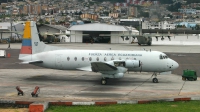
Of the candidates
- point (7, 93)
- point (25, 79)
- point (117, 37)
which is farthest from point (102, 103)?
point (117, 37)

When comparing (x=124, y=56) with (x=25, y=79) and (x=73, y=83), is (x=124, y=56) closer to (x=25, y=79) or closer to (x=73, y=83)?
(x=73, y=83)

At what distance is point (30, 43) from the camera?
120 feet

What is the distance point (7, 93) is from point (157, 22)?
16848 centimetres

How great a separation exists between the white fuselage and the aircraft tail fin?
85 cm

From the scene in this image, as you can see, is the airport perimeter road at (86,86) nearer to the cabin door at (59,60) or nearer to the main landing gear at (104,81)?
the main landing gear at (104,81)

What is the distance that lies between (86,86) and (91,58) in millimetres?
3623

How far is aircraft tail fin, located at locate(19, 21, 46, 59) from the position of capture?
120 ft

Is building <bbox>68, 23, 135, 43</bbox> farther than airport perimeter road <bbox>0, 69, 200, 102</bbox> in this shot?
Yes

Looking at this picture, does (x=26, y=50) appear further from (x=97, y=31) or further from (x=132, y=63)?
(x=97, y=31)

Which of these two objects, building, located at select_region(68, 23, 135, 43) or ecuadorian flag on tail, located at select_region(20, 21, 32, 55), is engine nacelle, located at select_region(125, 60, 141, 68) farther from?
building, located at select_region(68, 23, 135, 43)

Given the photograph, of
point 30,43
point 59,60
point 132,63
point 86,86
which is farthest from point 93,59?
point 30,43

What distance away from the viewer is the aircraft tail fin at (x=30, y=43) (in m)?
36.5

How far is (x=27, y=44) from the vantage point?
120ft

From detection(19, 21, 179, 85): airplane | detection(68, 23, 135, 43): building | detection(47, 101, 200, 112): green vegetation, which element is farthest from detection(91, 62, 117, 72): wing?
detection(68, 23, 135, 43): building
